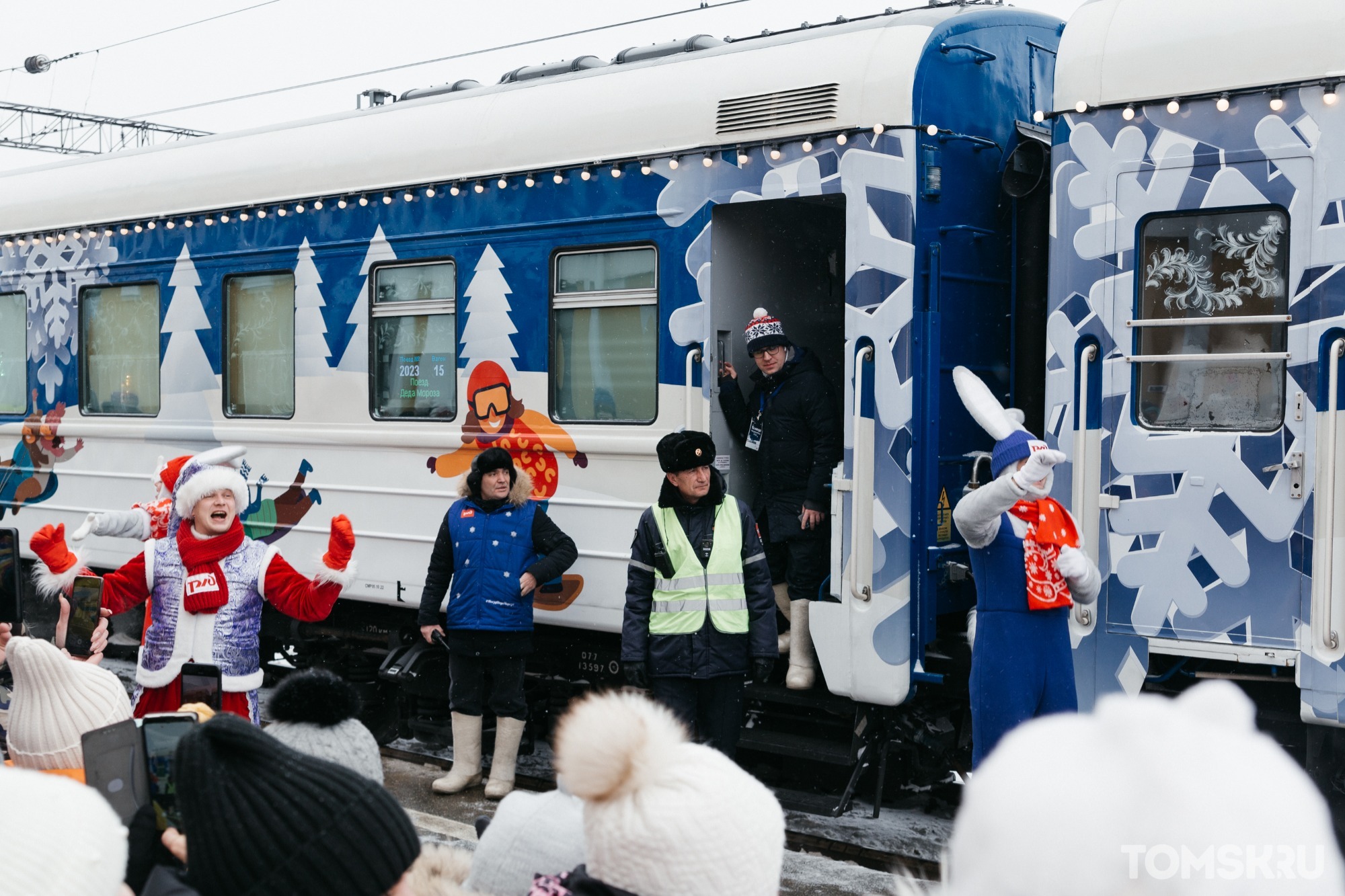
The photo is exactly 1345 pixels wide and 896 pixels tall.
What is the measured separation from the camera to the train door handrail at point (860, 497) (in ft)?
18.8

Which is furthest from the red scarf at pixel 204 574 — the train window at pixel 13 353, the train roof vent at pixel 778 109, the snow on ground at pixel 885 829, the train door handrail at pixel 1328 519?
the train window at pixel 13 353

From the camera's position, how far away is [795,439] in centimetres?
621

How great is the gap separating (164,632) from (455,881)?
277cm

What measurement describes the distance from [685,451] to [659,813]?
368 cm

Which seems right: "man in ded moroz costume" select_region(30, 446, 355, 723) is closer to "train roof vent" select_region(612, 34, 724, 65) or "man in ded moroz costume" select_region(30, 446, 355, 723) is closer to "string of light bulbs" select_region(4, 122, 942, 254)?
"string of light bulbs" select_region(4, 122, 942, 254)

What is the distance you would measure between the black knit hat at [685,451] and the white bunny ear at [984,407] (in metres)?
1.14

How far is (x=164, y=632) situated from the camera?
4.89m

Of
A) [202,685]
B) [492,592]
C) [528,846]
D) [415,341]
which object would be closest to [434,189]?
[415,341]

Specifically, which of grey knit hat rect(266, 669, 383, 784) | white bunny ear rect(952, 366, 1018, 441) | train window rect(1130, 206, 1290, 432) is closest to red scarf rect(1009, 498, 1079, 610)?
white bunny ear rect(952, 366, 1018, 441)

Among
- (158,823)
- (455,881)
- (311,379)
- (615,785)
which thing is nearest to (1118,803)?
(615,785)

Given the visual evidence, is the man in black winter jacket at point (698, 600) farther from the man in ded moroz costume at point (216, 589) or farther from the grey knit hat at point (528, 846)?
the grey knit hat at point (528, 846)

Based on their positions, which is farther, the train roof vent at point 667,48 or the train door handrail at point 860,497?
the train roof vent at point 667,48

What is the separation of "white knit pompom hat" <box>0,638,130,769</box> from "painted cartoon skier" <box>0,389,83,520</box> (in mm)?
6878

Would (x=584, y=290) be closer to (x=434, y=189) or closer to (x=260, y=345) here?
(x=434, y=189)
